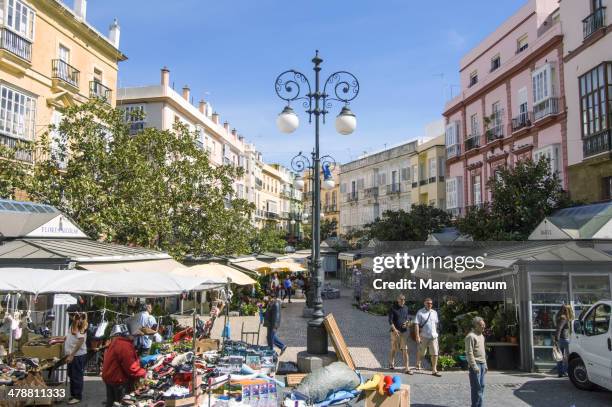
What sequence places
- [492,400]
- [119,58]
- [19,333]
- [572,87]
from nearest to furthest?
[492,400] < [19,333] < [572,87] < [119,58]

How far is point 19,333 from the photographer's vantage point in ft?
37.1

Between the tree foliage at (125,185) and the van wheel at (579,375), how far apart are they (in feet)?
43.2

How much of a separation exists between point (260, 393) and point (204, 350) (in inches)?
210

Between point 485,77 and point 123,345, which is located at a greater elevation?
point 485,77

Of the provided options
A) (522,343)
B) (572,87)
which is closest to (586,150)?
(572,87)

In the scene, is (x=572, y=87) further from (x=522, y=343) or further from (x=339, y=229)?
(x=339, y=229)

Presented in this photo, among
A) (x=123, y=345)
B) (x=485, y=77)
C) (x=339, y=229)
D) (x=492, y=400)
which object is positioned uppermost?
(x=485, y=77)

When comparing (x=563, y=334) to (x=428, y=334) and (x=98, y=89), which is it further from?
(x=98, y=89)

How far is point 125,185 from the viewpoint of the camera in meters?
17.9

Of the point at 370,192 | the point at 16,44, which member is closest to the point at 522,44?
the point at 16,44

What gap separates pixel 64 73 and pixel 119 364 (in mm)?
19561

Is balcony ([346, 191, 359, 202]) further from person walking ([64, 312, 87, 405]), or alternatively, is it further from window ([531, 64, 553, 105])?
person walking ([64, 312, 87, 405])

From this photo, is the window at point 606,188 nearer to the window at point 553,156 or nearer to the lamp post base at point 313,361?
the window at point 553,156

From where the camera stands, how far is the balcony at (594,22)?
19.1 metres
